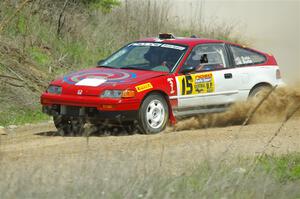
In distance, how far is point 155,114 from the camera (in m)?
13.3

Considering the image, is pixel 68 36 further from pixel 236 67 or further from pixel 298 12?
pixel 298 12

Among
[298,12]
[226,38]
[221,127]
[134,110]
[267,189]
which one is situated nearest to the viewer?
[267,189]

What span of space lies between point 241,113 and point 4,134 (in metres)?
3.84

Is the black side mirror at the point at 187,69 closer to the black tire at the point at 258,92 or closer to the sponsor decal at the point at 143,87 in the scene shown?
the sponsor decal at the point at 143,87

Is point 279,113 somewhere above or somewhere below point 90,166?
below

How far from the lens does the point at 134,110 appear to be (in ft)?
42.4

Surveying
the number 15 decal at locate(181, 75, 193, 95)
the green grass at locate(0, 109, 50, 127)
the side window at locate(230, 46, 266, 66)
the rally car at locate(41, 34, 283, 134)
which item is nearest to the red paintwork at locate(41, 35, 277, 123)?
the rally car at locate(41, 34, 283, 134)

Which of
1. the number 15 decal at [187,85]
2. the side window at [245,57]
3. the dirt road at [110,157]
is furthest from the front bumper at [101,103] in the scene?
the side window at [245,57]

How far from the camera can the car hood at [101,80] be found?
1291 cm

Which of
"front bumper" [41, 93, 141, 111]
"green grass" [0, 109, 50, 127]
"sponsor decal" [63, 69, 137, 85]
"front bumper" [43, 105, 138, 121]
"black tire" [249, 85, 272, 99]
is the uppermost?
"sponsor decal" [63, 69, 137, 85]

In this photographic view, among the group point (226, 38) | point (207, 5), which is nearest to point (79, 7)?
point (226, 38)

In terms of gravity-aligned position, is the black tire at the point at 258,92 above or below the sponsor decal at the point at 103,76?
below

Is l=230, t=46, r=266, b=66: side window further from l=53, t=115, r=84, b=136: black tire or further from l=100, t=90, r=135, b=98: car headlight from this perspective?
l=53, t=115, r=84, b=136: black tire

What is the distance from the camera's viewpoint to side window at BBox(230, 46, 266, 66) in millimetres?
14859
